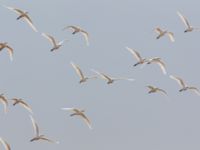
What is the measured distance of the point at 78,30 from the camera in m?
90.9

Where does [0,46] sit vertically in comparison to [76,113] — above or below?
above

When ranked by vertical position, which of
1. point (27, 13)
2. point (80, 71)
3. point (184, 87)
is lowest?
point (184, 87)

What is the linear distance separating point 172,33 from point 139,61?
281 inches

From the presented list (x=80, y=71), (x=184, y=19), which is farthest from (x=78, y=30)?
(x=184, y=19)

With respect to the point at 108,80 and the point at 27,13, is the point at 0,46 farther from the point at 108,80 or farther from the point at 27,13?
the point at 108,80

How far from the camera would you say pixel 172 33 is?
93.8m

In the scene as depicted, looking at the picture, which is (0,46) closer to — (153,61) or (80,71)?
(80,71)

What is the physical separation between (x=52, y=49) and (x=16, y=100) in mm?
6269

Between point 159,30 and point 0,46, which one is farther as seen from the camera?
point 159,30

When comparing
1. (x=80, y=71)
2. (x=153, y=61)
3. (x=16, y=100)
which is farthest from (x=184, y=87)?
(x=16, y=100)

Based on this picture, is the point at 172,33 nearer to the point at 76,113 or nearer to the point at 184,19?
the point at 184,19

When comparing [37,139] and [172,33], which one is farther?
[172,33]

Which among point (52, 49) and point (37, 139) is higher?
point (52, 49)

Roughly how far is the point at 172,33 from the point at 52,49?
13.4 meters
